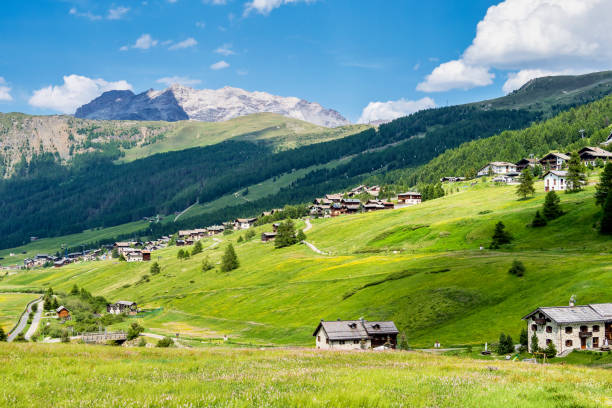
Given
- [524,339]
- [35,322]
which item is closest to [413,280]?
[524,339]

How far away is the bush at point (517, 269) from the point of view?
85875 millimetres

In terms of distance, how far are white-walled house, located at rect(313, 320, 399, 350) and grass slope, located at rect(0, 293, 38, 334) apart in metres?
84.7

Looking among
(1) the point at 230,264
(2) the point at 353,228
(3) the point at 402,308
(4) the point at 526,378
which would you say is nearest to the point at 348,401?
(4) the point at 526,378

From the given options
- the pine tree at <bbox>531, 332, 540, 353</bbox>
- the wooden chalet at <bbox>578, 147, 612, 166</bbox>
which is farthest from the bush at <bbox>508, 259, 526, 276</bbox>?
the wooden chalet at <bbox>578, 147, 612, 166</bbox>

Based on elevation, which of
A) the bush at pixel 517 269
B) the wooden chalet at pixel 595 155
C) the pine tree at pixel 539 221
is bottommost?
the bush at pixel 517 269

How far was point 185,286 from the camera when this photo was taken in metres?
164

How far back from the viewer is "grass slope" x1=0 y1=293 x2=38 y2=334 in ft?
428

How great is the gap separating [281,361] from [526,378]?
1028 centimetres

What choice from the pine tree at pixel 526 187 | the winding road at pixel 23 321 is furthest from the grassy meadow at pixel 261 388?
the pine tree at pixel 526 187

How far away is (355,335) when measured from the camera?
228ft

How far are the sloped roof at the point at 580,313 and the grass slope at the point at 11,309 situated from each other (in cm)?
11505

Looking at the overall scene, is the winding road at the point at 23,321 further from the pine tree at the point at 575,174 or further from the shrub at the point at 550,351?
the pine tree at the point at 575,174

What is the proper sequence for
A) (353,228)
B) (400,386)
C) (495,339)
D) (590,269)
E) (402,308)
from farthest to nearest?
1. (353,228)
2. (402,308)
3. (590,269)
4. (495,339)
5. (400,386)

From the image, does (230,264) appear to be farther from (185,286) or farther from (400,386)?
(400,386)
